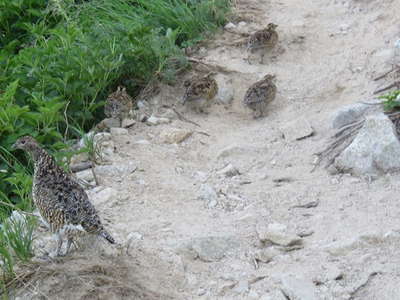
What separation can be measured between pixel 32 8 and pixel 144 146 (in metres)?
4.48

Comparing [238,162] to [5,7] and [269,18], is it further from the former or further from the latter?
[5,7]

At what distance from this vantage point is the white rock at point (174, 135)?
27.9 feet

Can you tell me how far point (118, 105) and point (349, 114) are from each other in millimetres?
2596

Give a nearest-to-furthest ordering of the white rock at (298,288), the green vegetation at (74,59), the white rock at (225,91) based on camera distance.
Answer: the white rock at (298,288)
the green vegetation at (74,59)
the white rock at (225,91)

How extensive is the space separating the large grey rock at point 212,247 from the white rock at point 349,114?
2179 mm

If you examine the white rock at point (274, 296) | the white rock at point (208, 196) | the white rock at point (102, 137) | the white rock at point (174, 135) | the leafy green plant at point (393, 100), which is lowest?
the white rock at point (174, 135)

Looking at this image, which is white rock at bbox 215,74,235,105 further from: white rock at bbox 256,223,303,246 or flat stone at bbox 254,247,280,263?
flat stone at bbox 254,247,280,263

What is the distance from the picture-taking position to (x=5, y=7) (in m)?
11.5

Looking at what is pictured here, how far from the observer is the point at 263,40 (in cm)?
984

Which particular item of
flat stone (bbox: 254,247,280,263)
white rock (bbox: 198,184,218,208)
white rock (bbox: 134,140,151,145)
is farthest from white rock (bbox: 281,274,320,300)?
white rock (bbox: 134,140,151,145)

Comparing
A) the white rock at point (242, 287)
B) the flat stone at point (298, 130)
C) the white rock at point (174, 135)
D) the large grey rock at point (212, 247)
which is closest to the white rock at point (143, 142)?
the white rock at point (174, 135)

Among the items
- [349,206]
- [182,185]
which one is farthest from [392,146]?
[182,185]

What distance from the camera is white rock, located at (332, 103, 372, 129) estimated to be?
25.6 feet

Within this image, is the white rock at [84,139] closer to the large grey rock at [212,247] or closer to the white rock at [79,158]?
the white rock at [79,158]
